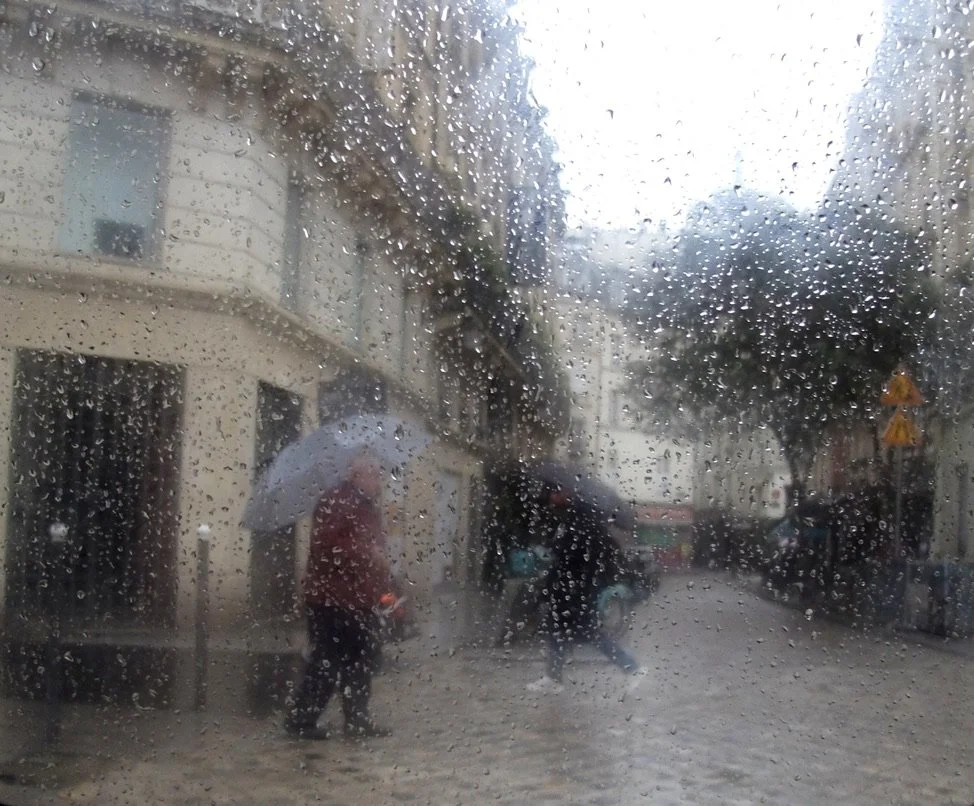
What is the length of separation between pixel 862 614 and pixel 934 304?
2.50 feet

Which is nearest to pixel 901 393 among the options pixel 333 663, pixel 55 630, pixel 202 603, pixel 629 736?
pixel 629 736

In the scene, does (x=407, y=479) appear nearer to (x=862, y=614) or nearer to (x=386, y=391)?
(x=386, y=391)

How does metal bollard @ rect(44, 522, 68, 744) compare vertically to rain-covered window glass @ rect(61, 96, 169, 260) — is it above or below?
below

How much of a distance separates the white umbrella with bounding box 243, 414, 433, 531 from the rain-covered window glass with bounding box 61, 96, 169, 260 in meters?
0.64

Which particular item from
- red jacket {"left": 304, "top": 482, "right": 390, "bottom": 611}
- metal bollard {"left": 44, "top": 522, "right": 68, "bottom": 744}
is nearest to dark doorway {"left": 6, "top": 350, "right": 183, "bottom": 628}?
metal bollard {"left": 44, "top": 522, "right": 68, "bottom": 744}

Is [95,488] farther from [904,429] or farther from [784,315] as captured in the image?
[904,429]

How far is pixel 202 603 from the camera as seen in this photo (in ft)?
7.08

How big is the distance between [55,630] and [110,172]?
106 centimetres

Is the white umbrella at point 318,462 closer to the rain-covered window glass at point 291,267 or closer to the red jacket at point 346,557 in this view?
the red jacket at point 346,557

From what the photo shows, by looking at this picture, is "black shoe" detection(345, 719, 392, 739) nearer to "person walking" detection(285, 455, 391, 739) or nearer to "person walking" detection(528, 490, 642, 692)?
"person walking" detection(285, 455, 391, 739)

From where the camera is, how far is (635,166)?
2.33 m

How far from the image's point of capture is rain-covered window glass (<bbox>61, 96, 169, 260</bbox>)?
2.32 meters

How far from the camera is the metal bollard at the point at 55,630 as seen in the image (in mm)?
2207

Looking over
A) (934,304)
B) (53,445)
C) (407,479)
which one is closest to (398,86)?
(407,479)
